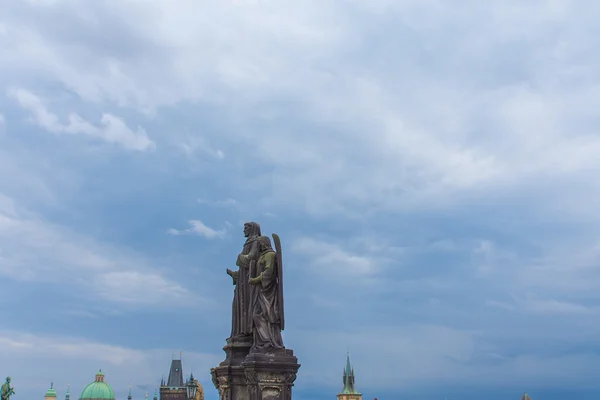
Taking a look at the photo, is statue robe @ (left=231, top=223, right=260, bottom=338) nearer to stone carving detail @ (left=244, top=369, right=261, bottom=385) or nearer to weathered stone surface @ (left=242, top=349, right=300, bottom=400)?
weathered stone surface @ (left=242, top=349, right=300, bottom=400)

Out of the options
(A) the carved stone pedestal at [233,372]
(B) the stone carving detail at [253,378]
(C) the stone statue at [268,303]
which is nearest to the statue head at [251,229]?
(C) the stone statue at [268,303]

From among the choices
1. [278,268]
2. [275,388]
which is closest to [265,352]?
[275,388]

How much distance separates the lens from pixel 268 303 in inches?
702

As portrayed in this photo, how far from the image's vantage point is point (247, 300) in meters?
18.6

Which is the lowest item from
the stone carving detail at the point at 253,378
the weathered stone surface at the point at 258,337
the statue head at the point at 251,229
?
the stone carving detail at the point at 253,378

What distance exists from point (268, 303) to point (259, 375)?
1.96 meters

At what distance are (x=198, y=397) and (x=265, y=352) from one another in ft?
39.2

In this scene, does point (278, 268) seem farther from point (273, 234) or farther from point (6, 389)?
point (6, 389)

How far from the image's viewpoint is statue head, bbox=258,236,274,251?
18484mm

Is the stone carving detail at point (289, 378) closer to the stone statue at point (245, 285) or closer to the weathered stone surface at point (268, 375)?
the weathered stone surface at point (268, 375)

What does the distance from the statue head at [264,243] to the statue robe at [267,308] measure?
0.72 ft

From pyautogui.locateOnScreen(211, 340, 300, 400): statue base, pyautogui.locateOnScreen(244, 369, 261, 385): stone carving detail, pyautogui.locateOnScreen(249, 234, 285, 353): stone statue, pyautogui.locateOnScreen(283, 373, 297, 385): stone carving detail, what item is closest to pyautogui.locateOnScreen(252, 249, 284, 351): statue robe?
pyautogui.locateOnScreen(249, 234, 285, 353): stone statue

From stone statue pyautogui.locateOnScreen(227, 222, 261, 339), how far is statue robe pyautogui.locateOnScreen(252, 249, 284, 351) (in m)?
0.35

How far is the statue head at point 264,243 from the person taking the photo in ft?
60.6
